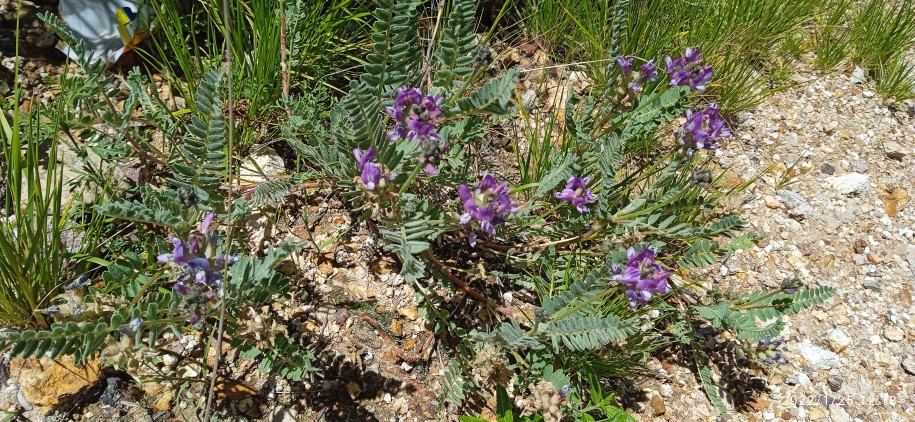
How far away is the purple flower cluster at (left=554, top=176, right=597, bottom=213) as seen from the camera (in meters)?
2.27

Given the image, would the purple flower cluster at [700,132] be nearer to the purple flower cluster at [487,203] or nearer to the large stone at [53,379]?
the purple flower cluster at [487,203]

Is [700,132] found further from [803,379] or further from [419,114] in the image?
[803,379]

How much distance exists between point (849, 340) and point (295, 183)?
249cm

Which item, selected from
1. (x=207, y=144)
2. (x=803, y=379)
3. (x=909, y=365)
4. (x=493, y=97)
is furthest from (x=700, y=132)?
(x=207, y=144)

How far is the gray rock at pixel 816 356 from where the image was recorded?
8.68 feet

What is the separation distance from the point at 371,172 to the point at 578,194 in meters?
0.85

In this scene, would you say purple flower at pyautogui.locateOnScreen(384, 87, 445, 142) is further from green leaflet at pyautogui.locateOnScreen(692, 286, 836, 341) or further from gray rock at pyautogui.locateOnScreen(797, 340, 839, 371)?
gray rock at pyautogui.locateOnScreen(797, 340, 839, 371)

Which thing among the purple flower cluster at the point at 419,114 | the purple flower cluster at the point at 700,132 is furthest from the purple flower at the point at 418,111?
the purple flower cluster at the point at 700,132

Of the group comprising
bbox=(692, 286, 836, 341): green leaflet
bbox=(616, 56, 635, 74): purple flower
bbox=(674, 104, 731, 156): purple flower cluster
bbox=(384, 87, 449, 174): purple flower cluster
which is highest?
bbox=(384, 87, 449, 174): purple flower cluster

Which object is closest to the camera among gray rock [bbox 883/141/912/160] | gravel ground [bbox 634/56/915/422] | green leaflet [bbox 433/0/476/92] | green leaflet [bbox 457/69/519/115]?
green leaflet [bbox 457/69/519/115]

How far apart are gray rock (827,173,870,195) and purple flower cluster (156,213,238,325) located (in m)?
3.00

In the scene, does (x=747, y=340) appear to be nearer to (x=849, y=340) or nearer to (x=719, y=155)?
(x=849, y=340)

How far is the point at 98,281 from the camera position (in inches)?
91.4

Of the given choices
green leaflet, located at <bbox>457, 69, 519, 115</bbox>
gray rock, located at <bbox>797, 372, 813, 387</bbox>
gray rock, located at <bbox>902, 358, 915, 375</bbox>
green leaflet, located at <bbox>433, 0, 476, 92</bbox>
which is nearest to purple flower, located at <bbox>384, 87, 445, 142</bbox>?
green leaflet, located at <bbox>457, 69, 519, 115</bbox>
